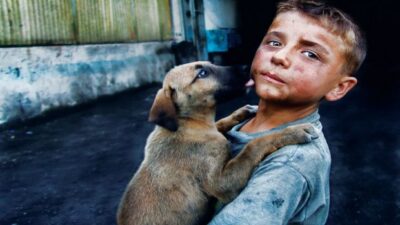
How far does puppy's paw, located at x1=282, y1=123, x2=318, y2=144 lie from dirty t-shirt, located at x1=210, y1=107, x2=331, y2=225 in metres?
0.09

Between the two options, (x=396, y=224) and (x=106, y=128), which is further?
(x=106, y=128)

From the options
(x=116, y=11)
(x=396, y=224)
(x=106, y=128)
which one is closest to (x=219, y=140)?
(x=396, y=224)

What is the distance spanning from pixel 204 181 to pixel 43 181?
3817 mm

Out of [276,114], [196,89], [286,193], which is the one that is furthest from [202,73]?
[286,193]

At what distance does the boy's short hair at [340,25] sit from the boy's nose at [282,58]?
20 centimetres

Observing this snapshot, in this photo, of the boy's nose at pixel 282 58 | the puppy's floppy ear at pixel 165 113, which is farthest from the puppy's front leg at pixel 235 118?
the boy's nose at pixel 282 58

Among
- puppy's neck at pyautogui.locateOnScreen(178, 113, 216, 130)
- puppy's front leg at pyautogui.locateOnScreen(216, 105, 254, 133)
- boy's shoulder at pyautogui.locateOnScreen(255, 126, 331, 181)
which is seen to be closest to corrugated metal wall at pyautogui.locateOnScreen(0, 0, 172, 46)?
puppy's neck at pyautogui.locateOnScreen(178, 113, 216, 130)

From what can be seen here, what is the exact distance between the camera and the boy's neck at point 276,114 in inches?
84.3

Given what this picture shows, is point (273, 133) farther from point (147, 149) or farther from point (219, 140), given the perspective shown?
point (147, 149)

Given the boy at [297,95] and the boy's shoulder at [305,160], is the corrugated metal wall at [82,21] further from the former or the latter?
the boy's shoulder at [305,160]

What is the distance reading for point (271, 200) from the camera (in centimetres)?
156

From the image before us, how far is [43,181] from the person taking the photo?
218 inches

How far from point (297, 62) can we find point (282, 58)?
0.07 metres

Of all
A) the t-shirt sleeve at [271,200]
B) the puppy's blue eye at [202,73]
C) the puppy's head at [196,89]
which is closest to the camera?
the t-shirt sleeve at [271,200]
